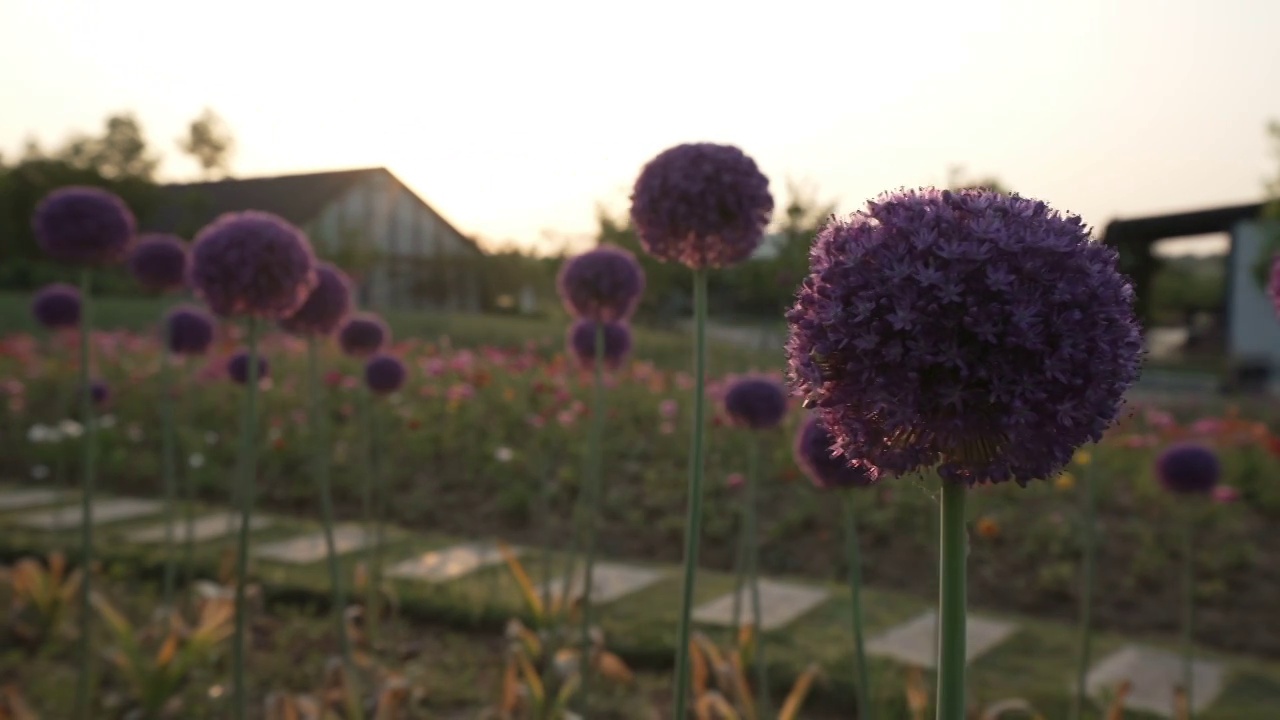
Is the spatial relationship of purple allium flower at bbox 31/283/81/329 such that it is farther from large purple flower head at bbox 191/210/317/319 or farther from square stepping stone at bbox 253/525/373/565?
large purple flower head at bbox 191/210/317/319

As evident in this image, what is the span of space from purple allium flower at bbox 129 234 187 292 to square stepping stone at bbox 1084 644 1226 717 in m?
3.96

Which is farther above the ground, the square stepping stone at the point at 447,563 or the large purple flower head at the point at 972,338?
the large purple flower head at the point at 972,338

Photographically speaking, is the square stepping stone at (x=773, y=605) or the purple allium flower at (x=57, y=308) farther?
the purple allium flower at (x=57, y=308)

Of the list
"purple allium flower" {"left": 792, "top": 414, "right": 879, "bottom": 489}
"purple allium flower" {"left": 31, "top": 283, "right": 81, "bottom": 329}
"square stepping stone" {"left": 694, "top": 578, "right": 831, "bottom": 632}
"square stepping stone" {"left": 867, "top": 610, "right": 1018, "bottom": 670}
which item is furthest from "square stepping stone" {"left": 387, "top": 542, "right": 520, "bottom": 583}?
"purple allium flower" {"left": 792, "top": 414, "right": 879, "bottom": 489}

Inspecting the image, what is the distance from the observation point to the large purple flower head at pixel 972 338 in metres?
1.08

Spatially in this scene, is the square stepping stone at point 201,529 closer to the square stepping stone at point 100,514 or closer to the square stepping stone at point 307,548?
the square stepping stone at point 307,548

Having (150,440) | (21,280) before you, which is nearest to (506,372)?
(150,440)

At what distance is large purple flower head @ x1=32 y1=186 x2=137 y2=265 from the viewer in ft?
11.3

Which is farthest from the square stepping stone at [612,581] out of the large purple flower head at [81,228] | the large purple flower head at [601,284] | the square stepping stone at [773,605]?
the large purple flower head at [81,228]

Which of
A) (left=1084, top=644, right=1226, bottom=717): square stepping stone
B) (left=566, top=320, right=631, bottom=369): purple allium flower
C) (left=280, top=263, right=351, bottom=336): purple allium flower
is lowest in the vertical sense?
(left=1084, top=644, right=1226, bottom=717): square stepping stone

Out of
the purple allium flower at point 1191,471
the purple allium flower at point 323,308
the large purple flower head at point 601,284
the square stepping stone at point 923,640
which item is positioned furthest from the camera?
the square stepping stone at point 923,640

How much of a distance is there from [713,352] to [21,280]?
68.6ft

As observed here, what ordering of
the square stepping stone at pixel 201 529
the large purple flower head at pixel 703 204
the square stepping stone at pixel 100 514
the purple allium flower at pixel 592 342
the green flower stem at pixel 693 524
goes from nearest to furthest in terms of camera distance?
the green flower stem at pixel 693 524 → the large purple flower head at pixel 703 204 → the purple allium flower at pixel 592 342 → the square stepping stone at pixel 201 529 → the square stepping stone at pixel 100 514

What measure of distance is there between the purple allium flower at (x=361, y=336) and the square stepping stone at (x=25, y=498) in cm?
403
